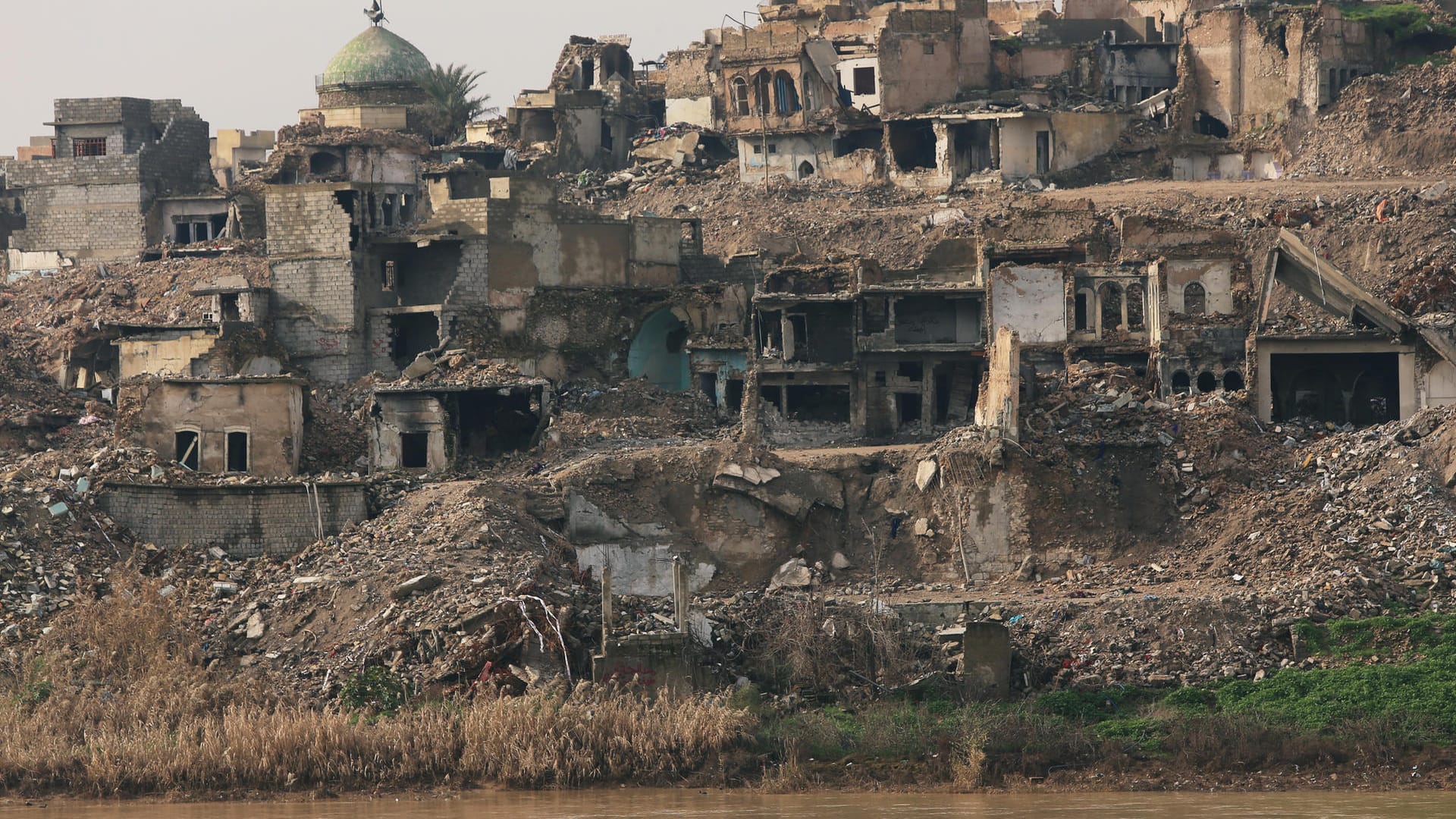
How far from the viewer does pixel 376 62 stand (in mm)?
Answer: 50406

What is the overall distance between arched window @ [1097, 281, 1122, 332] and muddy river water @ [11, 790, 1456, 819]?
11067 mm

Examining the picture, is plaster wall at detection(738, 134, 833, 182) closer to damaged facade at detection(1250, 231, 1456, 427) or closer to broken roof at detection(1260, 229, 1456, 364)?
broken roof at detection(1260, 229, 1456, 364)

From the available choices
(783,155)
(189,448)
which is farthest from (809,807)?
(783,155)

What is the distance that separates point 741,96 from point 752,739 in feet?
69.5

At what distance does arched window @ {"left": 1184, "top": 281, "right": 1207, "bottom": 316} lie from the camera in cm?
3588

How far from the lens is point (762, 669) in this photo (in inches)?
→ 1136

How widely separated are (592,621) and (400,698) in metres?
2.32

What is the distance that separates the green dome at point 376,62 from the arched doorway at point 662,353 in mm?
12859

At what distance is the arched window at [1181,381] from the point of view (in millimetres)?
35219

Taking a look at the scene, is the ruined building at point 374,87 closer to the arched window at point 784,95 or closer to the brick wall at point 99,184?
the brick wall at point 99,184

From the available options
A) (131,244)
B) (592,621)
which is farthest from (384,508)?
(131,244)

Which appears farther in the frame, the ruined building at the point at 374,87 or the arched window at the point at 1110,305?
the ruined building at the point at 374,87

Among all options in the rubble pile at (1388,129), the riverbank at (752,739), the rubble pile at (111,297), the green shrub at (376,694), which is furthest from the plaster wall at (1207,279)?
the rubble pile at (111,297)

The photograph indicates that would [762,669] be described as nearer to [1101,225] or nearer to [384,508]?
[384,508]
